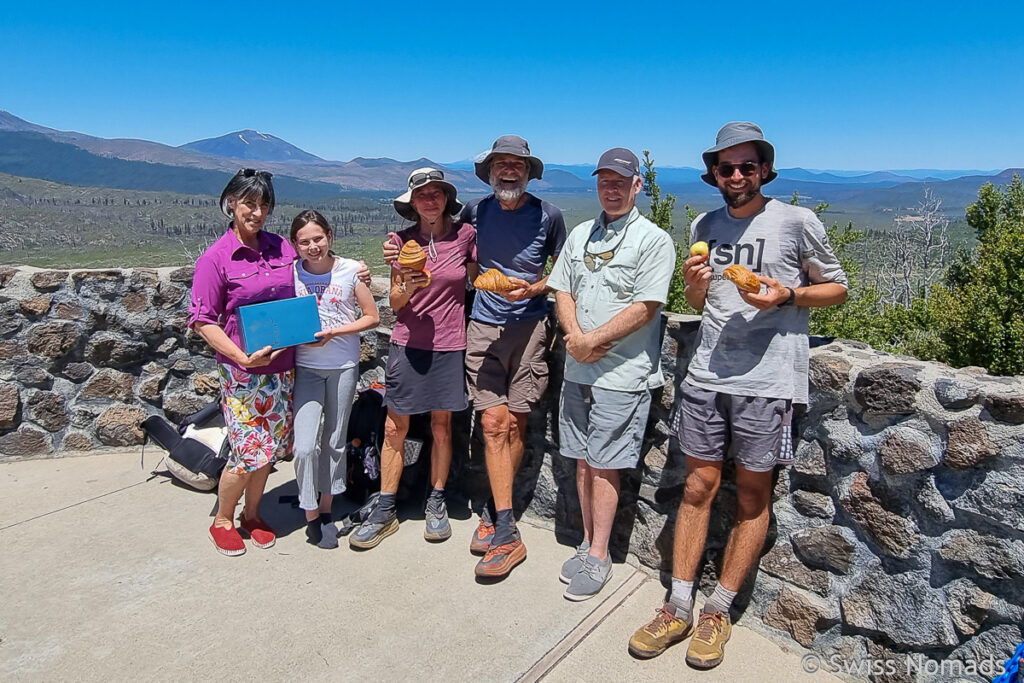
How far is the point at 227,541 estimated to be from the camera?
3291 millimetres

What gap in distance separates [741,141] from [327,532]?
2730 mm

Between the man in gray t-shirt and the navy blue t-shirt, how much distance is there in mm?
775

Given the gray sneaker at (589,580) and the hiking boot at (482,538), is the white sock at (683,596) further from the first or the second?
the hiking boot at (482,538)

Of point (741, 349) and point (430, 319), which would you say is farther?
point (430, 319)

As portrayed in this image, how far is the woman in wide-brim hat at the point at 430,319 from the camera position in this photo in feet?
10.4

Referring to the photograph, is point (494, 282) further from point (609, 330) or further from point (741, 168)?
point (741, 168)

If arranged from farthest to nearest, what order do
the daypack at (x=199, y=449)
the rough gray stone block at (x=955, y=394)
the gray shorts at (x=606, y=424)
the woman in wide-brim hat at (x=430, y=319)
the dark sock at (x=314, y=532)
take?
the daypack at (x=199, y=449), the dark sock at (x=314, y=532), the woman in wide-brim hat at (x=430, y=319), the gray shorts at (x=606, y=424), the rough gray stone block at (x=955, y=394)

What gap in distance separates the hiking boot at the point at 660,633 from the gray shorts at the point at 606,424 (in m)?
0.62

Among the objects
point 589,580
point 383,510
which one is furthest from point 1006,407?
point 383,510

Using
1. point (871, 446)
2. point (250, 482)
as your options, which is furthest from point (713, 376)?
point (250, 482)

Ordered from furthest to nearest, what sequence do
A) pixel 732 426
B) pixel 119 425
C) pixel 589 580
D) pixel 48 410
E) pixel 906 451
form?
pixel 119 425 < pixel 48 410 < pixel 589 580 < pixel 732 426 < pixel 906 451


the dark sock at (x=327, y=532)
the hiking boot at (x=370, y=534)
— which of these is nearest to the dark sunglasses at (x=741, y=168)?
the hiking boot at (x=370, y=534)

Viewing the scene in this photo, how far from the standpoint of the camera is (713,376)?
8.21 feet

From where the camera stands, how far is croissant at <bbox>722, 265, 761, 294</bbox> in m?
2.28
